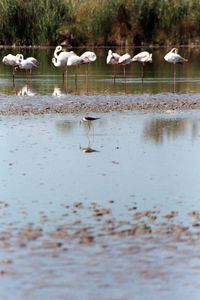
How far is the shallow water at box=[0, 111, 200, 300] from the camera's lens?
5039mm

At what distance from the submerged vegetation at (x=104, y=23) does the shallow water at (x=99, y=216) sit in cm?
3069

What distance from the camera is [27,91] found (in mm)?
18359

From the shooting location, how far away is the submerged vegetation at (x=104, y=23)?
41.5 metres

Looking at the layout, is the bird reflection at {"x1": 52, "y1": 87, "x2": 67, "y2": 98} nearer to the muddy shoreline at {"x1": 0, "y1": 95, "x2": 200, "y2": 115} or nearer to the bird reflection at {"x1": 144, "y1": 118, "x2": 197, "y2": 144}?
the muddy shoreline at {"x1": 0, "y1": 95, "x2": 200, "y2": 115}

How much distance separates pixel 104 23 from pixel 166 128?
99.0 feet

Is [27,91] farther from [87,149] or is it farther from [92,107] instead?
[87,149]

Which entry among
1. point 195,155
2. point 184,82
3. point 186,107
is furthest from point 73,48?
point 195,155

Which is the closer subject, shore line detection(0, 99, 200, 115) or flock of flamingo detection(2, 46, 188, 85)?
shore line detection(0, 99, 200, 115)

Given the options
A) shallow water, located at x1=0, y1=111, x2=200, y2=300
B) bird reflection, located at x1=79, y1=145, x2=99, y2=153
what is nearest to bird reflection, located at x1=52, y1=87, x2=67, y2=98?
shallow water, located at x1=0, y1=111, x2=200, y2=300

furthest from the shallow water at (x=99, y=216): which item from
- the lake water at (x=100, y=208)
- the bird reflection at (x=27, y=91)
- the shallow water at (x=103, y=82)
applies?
the shallow water at (x=103, y=82)

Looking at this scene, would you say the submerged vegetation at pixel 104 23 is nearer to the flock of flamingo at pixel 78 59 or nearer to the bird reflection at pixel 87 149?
the flock of flamingo at pixel 78 59

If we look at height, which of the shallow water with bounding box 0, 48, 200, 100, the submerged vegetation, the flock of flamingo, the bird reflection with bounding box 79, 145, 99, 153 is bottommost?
the bird reflection with bounding box 79, 145, 99, 153

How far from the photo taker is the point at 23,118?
13.2m

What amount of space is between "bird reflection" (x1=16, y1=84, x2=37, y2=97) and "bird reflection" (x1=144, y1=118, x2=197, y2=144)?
5.47m
